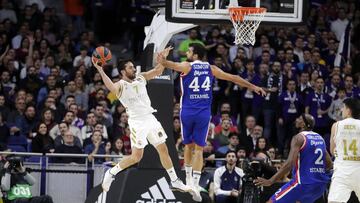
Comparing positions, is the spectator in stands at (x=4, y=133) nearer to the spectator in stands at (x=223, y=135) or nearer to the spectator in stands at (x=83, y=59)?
the spectator in stands at (x=83, y=59)

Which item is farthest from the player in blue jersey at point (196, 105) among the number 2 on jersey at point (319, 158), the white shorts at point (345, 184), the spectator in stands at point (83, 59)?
the spectator in stands at point (83, 59)

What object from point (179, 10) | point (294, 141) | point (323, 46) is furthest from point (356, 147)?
point (323, 46)

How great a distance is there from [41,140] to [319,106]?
611cm

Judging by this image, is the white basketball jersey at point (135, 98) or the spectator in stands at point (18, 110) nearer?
the white basketball jersey at point (135, 98)

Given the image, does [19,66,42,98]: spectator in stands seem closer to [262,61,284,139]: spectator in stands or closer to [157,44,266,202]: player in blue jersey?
[262,61,284,139]: spectator in stands

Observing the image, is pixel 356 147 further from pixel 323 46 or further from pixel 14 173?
pixel 323 46

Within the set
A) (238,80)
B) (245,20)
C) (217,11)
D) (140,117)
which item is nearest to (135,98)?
(140,117)

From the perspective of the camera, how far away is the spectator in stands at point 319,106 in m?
26.5

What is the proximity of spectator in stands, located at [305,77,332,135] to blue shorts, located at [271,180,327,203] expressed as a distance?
22.8 ft

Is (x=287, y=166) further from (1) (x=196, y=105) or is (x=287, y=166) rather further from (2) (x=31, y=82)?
(2) (x=31, y=82)

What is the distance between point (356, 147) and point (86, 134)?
772cm

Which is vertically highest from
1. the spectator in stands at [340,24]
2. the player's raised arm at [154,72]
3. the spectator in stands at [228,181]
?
the spectator in stands at [340,24]

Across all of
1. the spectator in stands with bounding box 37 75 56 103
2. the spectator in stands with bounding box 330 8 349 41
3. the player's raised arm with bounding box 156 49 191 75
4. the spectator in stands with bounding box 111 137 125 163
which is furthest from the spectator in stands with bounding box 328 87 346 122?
the player's raised arm with bounding box 156 49 191 75

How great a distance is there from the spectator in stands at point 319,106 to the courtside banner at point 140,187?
618 cm
